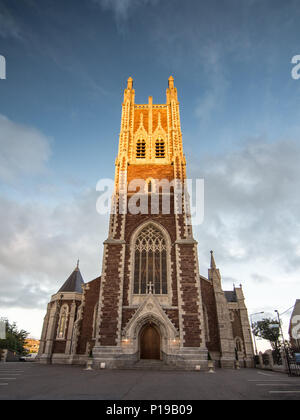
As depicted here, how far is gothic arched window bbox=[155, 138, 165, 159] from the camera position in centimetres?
3139

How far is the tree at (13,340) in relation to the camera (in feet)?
Answer: 160

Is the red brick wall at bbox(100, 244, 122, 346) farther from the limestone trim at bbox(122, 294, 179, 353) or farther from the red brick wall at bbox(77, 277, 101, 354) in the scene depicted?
the red brick wall at bbox(77, 277, 101, 354)

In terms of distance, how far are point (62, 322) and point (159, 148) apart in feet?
79.8

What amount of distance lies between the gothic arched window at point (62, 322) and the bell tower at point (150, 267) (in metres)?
10.9

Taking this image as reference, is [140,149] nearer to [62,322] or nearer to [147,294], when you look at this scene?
[147,294]

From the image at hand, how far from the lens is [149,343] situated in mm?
21703

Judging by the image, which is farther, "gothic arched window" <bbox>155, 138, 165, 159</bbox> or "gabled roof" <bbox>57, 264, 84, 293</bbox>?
"gabled roof" <bbox>57, 264, 84, 293</bbox>

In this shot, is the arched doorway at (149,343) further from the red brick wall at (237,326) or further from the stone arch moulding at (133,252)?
the red brick wall at (237,326)

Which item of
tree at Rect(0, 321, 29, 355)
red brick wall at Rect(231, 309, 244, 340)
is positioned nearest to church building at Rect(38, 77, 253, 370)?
red brick wall at Rect(231, 309, 244, 340)

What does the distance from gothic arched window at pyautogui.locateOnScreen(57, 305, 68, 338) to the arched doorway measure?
37.9ft

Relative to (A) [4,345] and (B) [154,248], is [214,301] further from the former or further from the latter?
(A) [4,345]

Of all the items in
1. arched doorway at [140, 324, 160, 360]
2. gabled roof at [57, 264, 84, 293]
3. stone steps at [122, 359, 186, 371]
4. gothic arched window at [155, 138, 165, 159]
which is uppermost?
gothic arched window at [155, 138, 165, 159]

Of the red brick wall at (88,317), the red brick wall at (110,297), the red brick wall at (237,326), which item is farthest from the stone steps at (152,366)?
the red brick wall at (237,326)
